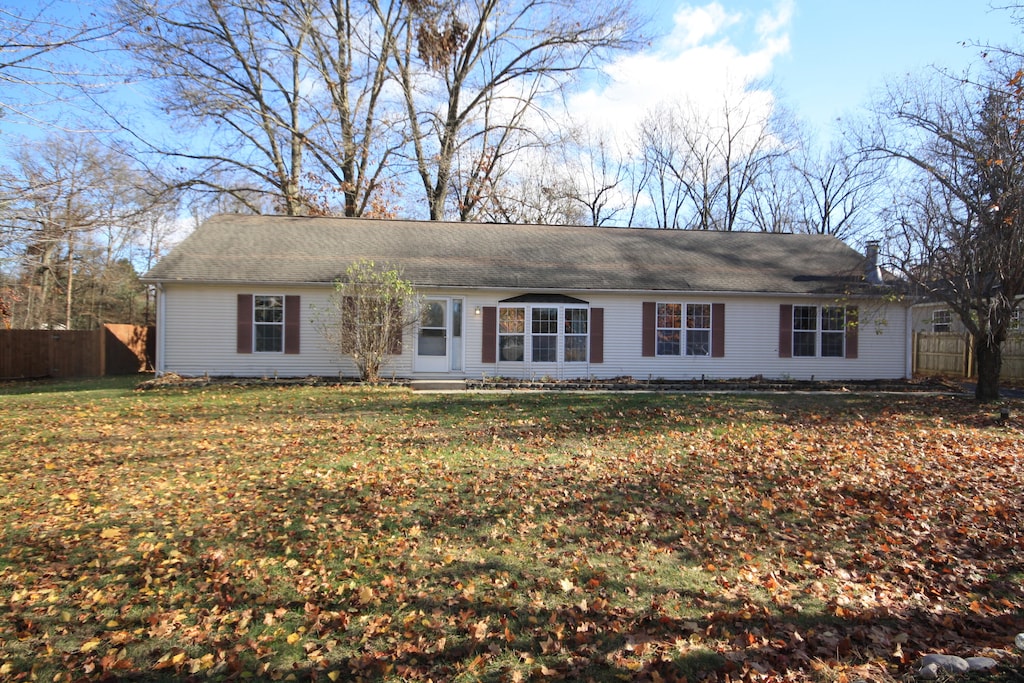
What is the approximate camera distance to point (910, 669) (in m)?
3.34

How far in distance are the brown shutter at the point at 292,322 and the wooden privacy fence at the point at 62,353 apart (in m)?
7.66

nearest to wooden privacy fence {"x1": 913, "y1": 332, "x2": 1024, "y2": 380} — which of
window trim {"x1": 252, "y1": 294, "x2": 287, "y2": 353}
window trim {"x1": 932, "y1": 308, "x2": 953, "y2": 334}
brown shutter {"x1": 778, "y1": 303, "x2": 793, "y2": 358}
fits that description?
window trim {"x1": 932, "y1": 308, "x2": 953, "y2": 334}

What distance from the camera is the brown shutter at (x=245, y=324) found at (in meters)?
16.0

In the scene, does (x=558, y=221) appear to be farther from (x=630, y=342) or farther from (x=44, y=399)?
(x=44, y=399)

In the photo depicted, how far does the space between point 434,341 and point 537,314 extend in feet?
9.39

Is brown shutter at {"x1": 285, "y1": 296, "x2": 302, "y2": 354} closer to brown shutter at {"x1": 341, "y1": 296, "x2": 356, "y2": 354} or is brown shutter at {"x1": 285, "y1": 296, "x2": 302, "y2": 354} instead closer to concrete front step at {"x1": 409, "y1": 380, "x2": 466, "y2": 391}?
brown shutter at {"x1": 341, "y1": 296, "x2": 356, "y2": 354}

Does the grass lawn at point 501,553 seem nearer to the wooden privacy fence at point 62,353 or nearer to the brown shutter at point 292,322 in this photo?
the brown shutter at point 292,322

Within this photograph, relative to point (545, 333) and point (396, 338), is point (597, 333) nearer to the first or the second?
point (545, 333)

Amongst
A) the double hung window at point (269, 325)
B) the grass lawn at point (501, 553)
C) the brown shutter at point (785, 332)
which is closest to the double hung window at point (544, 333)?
the brown shutter at point (785, 332)

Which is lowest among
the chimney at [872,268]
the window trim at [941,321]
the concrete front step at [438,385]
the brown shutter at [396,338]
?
the concrete front step at [438,385]

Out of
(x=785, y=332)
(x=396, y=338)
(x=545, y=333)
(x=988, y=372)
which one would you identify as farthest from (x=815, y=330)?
(x=396, y=338)

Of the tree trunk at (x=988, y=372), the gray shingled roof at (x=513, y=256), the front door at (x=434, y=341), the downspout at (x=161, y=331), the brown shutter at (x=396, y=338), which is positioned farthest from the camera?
the front door at (x=434, y=341)

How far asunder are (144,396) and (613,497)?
36.3 ft

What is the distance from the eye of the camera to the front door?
16.5 metres
